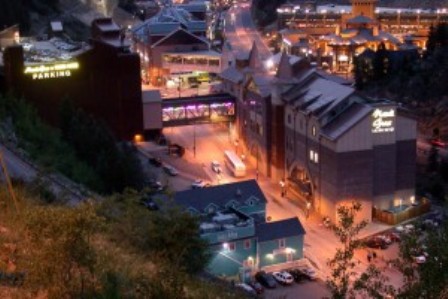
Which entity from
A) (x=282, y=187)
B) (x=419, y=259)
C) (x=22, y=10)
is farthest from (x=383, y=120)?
(x=22, y=10)

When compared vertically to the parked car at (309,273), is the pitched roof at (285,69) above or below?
above

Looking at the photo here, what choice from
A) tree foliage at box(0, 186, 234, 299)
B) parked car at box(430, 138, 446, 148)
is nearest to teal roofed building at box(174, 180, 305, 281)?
tree foliage at box(0, 186, 234, 299)

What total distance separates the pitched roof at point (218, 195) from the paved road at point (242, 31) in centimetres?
3154

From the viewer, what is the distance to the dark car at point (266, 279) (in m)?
18.3

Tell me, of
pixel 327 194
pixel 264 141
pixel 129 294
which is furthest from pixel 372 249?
pixel 129 294

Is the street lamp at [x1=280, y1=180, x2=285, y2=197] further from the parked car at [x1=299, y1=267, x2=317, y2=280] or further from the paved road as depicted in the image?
the paved road

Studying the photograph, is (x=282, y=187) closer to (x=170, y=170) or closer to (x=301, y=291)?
(x=170, y=170)

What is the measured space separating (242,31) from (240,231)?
50726 mm

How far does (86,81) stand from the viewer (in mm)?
29375

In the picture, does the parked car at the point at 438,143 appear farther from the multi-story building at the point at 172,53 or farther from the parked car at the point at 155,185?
the multi-story building at the point at 172,53

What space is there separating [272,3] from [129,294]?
7083 cm

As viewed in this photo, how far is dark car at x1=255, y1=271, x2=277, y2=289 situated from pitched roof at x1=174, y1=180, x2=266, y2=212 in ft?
8.80

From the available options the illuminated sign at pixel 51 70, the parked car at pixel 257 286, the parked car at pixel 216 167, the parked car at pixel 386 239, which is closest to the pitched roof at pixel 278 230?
the parked car at pixel 257 286

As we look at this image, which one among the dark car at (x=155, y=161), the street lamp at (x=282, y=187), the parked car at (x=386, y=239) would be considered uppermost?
the dark car at (x=155, y=161)
